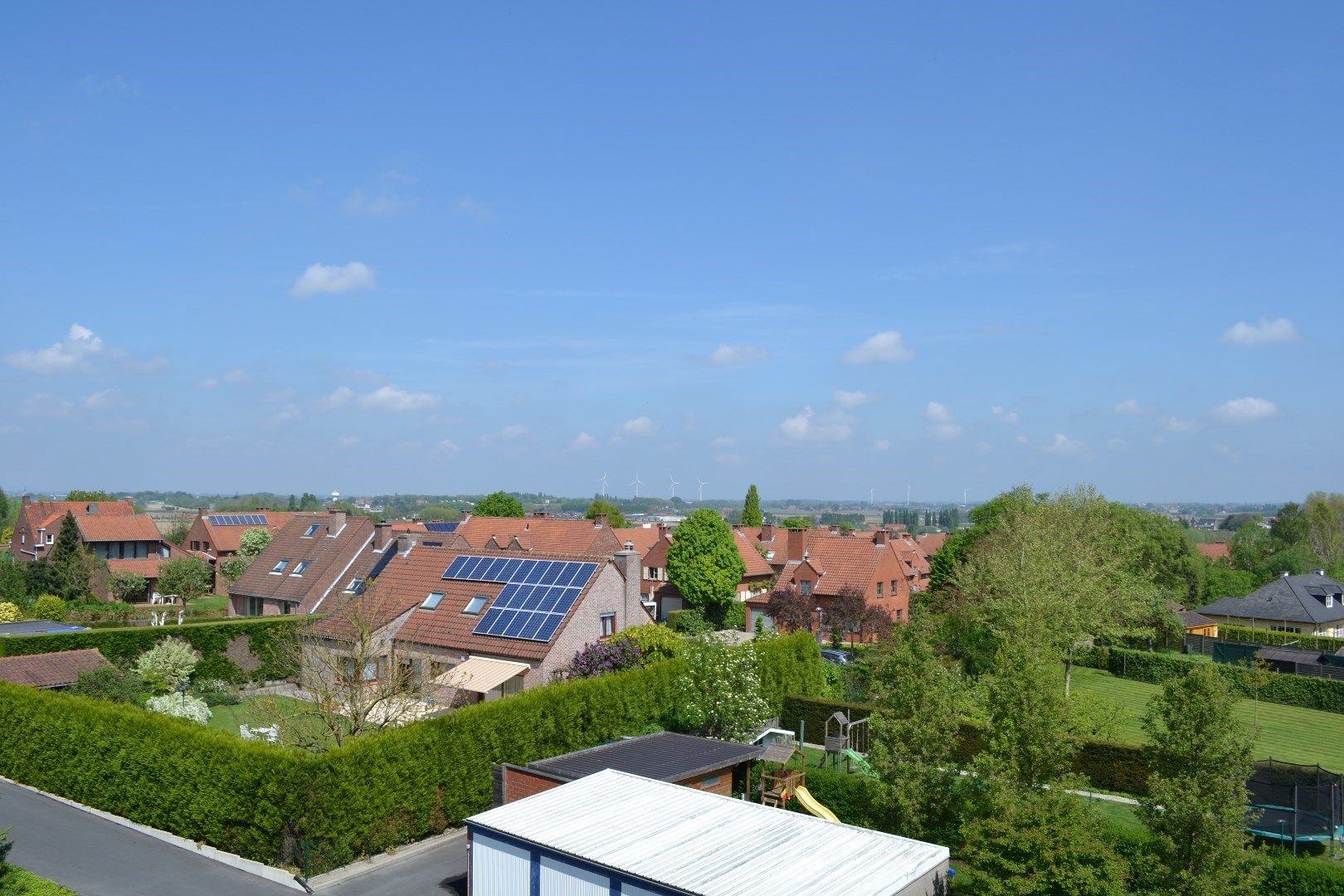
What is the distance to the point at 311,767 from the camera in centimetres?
2258

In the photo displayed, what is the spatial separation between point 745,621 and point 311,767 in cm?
5232

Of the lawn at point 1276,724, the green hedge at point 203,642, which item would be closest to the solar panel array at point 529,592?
the green hedge at point 203,642

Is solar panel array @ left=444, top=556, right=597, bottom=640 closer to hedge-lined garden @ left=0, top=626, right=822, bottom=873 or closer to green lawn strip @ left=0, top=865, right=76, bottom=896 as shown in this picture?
hedge-lined garden @ left=0, top=626, right=822, bottom=873

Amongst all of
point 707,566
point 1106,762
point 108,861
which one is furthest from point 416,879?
point 707,566

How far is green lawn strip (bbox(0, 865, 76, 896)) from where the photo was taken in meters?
19.2

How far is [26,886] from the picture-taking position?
2027 cm

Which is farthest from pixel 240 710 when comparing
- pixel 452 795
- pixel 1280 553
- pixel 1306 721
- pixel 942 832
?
pixel 1280 553

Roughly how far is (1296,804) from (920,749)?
1090 cm

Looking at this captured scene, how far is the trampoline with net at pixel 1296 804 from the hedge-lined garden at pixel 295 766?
18.6m

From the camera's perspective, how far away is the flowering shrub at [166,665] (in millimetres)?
38656

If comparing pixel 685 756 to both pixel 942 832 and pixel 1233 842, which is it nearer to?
pixel 942 832

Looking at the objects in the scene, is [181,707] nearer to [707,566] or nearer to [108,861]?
[108,861]

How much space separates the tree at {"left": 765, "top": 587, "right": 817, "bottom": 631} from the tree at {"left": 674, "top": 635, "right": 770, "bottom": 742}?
1078 inches

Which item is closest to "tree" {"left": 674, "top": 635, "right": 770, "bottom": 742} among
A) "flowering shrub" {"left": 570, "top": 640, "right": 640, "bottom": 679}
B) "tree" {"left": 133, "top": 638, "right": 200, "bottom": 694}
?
"flowering shrub" {"left": 570, "top": 640, "right": 640, "bottom": 679}
